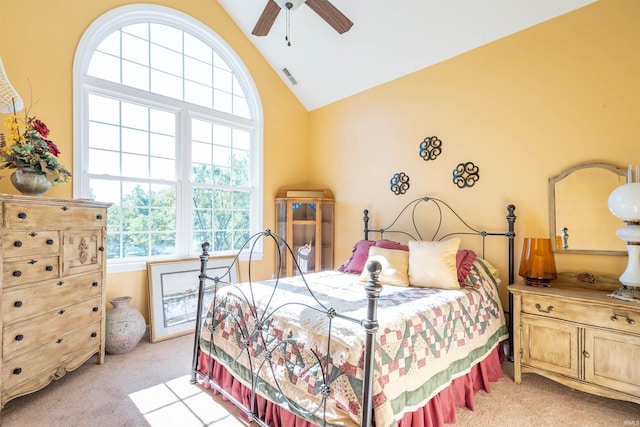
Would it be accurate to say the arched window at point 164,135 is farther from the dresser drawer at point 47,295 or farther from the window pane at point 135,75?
the dresser drawer at point 47,295

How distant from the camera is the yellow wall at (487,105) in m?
2.42

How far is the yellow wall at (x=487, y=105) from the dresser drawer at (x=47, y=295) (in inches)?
A: 24.0

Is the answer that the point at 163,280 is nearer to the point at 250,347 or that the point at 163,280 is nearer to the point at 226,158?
the point at 226,158

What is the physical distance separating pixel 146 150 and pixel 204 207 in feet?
2.78

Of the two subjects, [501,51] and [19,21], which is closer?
[19,21]

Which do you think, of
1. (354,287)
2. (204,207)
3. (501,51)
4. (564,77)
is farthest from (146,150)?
(564,77)

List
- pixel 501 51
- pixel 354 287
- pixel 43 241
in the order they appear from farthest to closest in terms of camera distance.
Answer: pixel 501 51 → pixel 354 287 → pixel 43 241

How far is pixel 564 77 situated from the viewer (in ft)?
8.54

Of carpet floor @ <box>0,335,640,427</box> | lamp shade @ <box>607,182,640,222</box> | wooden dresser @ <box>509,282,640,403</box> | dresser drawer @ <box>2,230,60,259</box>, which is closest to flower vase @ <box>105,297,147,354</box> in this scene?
carpet floor @ <box>0,335,640,427</box>

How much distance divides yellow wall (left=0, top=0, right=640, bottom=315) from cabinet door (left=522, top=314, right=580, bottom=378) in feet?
1.95

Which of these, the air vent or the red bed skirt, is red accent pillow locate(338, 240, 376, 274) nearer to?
the red bed skirt

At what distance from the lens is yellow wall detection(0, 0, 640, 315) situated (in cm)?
242

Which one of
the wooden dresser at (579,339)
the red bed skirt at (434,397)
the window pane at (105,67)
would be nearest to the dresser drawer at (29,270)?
the red bed skirt at (434,397)

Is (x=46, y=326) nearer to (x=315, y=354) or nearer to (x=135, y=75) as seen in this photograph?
(x=315, y=354)
